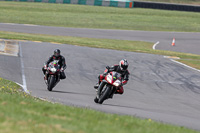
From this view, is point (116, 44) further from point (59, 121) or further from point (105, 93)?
point (59, 121)

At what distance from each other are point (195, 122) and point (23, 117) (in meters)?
5.81

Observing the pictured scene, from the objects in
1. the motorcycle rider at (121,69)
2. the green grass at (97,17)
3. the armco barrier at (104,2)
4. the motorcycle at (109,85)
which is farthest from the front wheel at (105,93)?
the armco barrier at (104,2)

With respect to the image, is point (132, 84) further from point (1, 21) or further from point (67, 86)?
point (1, 21)

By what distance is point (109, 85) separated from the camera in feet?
41.1

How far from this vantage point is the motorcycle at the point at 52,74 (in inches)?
592

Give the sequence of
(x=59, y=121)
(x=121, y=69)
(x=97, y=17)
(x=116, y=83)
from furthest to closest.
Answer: (x=97, y=17)
(x=121, y=69)
(x=116, y=83)
(x=59, y=121)

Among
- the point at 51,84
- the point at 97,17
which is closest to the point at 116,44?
the point at 97,17

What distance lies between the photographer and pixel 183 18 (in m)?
50.9

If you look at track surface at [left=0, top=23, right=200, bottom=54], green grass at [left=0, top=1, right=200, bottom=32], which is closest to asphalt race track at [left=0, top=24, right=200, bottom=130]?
track surface at [left=0, top=23, right=200, bottom=54]

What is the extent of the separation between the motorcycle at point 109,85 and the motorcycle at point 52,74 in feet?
9.00

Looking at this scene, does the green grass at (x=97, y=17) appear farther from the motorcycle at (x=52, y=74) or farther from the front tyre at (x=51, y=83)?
the front tyre at (x=51, y=83)

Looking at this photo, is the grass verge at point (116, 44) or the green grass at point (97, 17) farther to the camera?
the green grass at point (97, 17)

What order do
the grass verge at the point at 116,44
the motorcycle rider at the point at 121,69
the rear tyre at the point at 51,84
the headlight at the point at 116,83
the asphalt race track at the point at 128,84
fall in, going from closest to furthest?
the headlight at the point at 116,83 → the asphalt race track at the point at 128,84 → the motorcycle rider at the point at 121,69 → the rear tyre at the point at 51,84 → the grass verge at the point at 116,44

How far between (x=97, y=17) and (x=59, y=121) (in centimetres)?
3976
